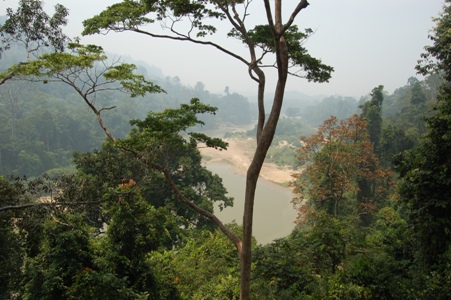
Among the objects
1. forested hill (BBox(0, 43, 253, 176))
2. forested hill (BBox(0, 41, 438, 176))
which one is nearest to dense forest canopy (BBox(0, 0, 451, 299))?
forested hill (BBox(0, 41, 438, 176))

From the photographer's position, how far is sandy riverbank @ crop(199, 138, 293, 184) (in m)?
32.5

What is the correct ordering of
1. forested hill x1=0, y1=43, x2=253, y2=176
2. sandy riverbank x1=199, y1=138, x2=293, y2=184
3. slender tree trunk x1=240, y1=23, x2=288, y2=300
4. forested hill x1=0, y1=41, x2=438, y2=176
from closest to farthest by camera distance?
slender tree trunk x1=240, y1=23, x2=288, y2=300 < forested hill x1=0, y1=41, x2=438, y2=176 < forested hill x1=0, y1=43, x2=253, y2=176 < sandy riverbank x1=199, y1=138, x2=293, y2=184

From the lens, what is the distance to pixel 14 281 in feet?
18.5

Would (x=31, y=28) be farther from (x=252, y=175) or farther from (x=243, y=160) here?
(x=243, y=160)

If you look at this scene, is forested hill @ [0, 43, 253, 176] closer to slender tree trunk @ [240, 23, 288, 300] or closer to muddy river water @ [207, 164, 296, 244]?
muddy river water @ [207, 164, 296, 244]

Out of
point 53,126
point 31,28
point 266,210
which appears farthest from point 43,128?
point 31,28

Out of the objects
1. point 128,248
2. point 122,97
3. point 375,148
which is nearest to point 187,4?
point 128,248

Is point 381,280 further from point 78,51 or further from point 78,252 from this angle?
point 78,51

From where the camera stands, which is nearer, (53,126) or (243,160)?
(53,126)

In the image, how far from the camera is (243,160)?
130 feet

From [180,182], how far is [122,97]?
52889mm

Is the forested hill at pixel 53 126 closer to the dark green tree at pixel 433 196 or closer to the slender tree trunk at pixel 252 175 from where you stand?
the dark green tree at pixel 433 196

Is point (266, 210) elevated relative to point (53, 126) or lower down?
lower down

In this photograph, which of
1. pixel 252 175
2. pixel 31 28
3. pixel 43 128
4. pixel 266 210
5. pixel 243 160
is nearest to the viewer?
pixel 252 175
